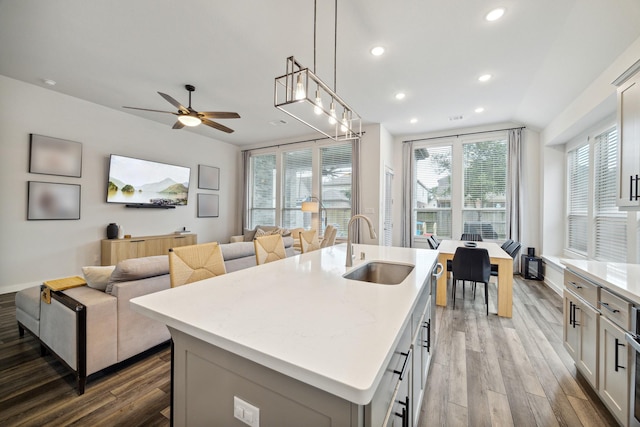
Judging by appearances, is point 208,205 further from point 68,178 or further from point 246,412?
point 246,412

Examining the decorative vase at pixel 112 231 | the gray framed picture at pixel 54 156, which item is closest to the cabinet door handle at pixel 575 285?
the decorative vase at pixel 112 231

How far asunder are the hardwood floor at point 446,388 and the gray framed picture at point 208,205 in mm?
3920

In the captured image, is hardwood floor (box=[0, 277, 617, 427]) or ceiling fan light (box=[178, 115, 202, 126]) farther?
ceiling fan light (box=[178, 115, 202, 126])

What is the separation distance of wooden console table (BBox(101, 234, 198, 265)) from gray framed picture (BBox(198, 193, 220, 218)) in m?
1.06

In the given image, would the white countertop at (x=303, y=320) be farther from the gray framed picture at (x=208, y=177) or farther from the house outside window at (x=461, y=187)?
the gray framed picture at (x=208, y=177)

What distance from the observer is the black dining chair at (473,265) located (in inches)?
121

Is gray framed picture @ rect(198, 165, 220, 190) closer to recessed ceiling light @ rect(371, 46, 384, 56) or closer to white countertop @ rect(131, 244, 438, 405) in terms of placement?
recessed ceiling light @ rect(371, 46, 384, 56)

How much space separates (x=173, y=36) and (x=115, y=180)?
3189mm

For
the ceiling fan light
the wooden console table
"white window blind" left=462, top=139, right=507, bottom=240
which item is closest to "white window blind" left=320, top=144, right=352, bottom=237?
"white window blind" left=462, top=139, right=507, bottom=240

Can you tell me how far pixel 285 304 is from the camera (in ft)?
3.48

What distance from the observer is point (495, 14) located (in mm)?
2381

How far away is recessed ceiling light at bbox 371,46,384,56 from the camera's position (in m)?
2.91

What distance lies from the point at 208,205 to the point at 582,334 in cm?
675

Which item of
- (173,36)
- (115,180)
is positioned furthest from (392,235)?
(115,180)
